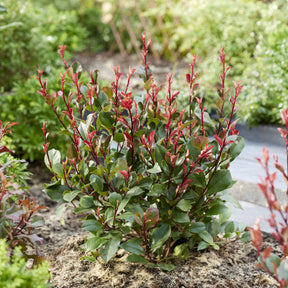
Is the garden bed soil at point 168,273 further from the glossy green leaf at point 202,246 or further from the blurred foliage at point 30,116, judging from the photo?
the blurred foliage at point 30,116

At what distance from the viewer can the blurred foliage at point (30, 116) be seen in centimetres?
339

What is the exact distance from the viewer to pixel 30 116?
356 cm

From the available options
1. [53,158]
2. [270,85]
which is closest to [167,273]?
[53,158]

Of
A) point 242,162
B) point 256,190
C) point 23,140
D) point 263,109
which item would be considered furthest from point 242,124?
point 23,140

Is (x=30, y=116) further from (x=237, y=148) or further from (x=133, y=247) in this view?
(x=237, y=148)

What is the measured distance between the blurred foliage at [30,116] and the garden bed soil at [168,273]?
1397mm

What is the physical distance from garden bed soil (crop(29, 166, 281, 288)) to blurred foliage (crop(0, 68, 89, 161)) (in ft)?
4.58

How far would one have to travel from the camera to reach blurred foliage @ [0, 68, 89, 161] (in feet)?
11.1

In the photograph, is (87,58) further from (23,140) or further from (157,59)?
(23,140)

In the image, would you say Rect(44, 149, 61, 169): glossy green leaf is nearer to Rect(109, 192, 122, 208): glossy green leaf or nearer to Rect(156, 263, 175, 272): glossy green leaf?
Rect(109, 192, 122, 208): glossy green leaf

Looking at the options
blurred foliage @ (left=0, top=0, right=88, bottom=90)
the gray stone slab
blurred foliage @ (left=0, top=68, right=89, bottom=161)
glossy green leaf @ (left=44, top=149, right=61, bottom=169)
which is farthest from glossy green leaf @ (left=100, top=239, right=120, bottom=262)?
blurred foliage @ (left=0, top=0, right=88, bottom=90)

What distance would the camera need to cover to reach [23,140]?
3391mm

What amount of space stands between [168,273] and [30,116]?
2266mm

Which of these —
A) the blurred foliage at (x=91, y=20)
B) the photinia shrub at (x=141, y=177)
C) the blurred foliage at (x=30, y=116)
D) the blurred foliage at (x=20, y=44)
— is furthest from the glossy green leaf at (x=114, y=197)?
the blurred foliage at (x=91, y=20)
